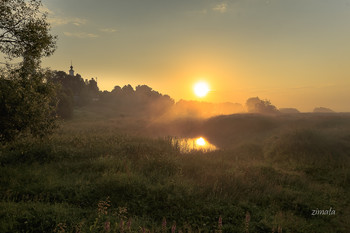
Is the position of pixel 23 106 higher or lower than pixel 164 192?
higher

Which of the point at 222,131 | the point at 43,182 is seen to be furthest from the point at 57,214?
the point at 222,131

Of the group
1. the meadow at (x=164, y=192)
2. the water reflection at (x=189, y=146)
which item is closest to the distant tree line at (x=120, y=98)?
the water reflection at (x=189, y=146)

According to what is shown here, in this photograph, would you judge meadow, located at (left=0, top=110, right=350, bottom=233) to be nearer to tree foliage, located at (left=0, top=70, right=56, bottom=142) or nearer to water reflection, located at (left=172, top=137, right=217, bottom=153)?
tree foliage, located at (left=0, top=70, right=56, bottom=142)

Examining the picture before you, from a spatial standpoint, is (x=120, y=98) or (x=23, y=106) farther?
(x=120, y=98)

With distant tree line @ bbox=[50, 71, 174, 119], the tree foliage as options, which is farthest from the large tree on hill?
distant tree line @ bbox=[50, 71, 174, 119]

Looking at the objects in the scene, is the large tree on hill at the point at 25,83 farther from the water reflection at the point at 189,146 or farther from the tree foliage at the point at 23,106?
the water reflection at the point at 189,146

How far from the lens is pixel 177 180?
42.1ft

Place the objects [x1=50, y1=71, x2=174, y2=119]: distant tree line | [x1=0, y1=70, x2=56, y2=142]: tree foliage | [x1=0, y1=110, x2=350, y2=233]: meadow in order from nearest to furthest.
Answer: [x1=0, y1=110, x2=350, y2=233]: meadow, [x1=0, y1=70, x2=56, y2=142]: tree foliage, [x1=50, y1=71, x2=174, y2=119]: distant tree line

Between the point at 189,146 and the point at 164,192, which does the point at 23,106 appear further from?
the point at 189,146

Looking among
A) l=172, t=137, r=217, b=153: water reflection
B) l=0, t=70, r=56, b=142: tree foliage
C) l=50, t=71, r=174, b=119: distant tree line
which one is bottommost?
l=172, t=137, r=217, b=153: water reflection

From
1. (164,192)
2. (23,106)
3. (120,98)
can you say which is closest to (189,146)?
(164,192)

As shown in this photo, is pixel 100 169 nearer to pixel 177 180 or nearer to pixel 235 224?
pixel 177 180

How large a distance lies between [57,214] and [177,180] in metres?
6.68

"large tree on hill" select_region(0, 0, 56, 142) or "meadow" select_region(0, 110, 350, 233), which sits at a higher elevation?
"large tree on hill" select_region(0, 0, 56, 142)
